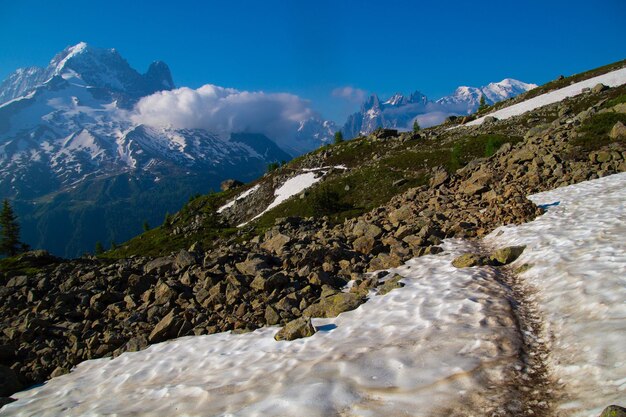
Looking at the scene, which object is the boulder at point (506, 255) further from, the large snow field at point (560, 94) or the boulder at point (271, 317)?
the large snow field at point (560, 94)

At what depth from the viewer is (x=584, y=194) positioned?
18.4 meters

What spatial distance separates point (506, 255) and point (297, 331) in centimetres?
819

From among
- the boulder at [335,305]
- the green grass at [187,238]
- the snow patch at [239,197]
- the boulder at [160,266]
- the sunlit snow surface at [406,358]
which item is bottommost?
the sunlit snow surface at [406,358]

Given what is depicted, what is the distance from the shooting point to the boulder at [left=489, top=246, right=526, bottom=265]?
12.8 metres

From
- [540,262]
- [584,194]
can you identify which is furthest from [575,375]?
[584,194]

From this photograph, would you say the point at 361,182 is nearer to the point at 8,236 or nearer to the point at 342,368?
the point at 342,368

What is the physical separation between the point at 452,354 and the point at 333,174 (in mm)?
71810

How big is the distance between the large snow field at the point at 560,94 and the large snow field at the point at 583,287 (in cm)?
7877

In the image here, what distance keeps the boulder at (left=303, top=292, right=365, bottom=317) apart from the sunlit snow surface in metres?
0.43

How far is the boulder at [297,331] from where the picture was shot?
10.1 meters

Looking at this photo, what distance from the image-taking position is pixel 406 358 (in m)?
7.58

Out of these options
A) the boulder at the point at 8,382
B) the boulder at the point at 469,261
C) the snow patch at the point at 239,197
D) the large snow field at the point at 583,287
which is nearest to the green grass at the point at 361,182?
the snow patch at the point at 239,197

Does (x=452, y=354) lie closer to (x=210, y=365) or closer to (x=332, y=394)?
(x=332, y=394)

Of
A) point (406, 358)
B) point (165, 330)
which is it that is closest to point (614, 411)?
point (406, 358)
